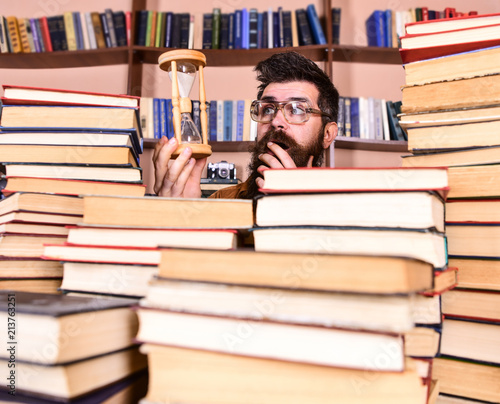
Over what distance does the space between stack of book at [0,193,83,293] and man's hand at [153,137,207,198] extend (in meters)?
0.34

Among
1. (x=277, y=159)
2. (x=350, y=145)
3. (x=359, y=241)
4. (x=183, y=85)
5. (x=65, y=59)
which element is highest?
(x=65, y=59)

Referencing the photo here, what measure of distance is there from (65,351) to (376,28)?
2657mm

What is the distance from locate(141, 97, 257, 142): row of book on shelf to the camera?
2.49 metres

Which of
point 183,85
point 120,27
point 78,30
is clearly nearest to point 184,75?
point 183,85

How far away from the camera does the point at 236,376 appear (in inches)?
17.0

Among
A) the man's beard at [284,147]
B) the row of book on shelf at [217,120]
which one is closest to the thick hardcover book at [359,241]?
the man's beard at [284,147]

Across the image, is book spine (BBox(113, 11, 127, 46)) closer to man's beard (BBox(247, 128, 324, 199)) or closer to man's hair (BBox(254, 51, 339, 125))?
man's hair (BBox(254, 51, 339, 125))

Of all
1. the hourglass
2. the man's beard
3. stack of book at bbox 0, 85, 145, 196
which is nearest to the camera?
stack of book at bbox 0, 85, 145, 196

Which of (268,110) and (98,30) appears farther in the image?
(98,30)

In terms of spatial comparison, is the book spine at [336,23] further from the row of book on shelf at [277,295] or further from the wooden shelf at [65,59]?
the row of book on shelf at [277,295]

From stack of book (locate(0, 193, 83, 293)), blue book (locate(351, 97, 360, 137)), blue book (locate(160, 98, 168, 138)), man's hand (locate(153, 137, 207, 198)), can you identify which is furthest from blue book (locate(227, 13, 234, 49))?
stack of book (locate(0, 193, 83, 293))

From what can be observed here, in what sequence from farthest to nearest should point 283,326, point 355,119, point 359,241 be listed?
point 355,119
point 359,241
point 283,326

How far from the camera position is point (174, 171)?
117 centimetres

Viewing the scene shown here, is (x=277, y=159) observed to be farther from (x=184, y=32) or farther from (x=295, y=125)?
(x=184, y=32)
